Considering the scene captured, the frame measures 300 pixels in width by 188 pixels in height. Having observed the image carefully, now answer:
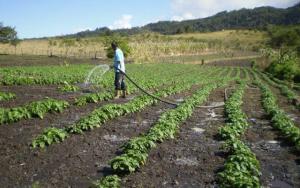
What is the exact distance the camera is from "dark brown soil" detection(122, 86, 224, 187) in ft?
29.2

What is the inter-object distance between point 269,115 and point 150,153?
838cm

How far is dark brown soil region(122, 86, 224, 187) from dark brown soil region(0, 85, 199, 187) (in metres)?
0.97

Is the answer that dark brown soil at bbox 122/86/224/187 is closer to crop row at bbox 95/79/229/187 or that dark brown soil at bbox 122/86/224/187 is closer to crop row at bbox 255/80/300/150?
crop row at bbox 95/79/229/187

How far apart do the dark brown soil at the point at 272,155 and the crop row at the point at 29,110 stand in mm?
6428

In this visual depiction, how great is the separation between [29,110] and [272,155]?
7.44 m

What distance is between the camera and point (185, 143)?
12.4 metres

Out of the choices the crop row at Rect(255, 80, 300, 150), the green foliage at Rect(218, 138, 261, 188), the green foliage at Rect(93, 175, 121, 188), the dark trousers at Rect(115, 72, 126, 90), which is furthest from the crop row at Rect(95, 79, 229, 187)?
the dark trousers at Rect(115, 72, 126, 90)

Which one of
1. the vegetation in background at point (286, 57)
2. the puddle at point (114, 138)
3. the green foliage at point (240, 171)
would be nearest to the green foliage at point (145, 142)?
the puddle at point (114, 138)

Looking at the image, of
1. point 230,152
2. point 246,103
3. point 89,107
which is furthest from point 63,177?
point 246,103

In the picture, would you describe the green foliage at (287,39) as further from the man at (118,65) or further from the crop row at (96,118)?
the crop row at (96,118)

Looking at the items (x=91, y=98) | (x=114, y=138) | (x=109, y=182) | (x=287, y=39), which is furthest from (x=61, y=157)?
(x=287, y=39)

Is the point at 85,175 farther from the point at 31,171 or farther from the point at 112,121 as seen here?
the point at 112,121

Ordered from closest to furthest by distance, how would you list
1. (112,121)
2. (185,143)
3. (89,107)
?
(185,143) < (112,121) < (89,107)

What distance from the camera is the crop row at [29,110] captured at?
501 inches
